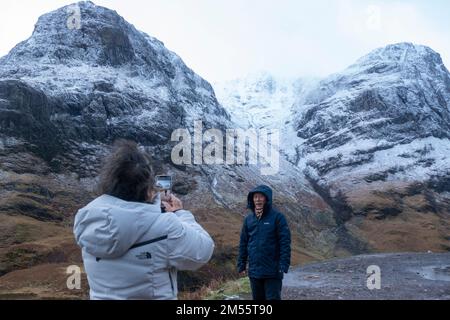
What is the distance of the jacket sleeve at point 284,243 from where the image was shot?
834 centimetres

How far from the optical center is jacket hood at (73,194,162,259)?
390cm

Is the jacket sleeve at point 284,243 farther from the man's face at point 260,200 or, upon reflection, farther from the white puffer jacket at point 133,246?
the white puffer jacket at point 133,246

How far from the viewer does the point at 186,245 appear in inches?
160

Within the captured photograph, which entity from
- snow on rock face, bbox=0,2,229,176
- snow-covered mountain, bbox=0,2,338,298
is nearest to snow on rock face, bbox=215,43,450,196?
snow-covered mountain, bbox=0,2,338,298

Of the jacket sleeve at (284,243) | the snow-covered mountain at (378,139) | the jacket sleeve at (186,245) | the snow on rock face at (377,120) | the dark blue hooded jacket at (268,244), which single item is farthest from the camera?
the snow on rock face at (377,120)

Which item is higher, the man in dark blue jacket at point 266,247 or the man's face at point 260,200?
the man's face at point 260,200

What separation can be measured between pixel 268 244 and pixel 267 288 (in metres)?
0.75

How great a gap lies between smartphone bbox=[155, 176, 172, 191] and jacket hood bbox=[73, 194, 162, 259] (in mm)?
596

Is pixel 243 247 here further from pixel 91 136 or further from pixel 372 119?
pixel 372 119
